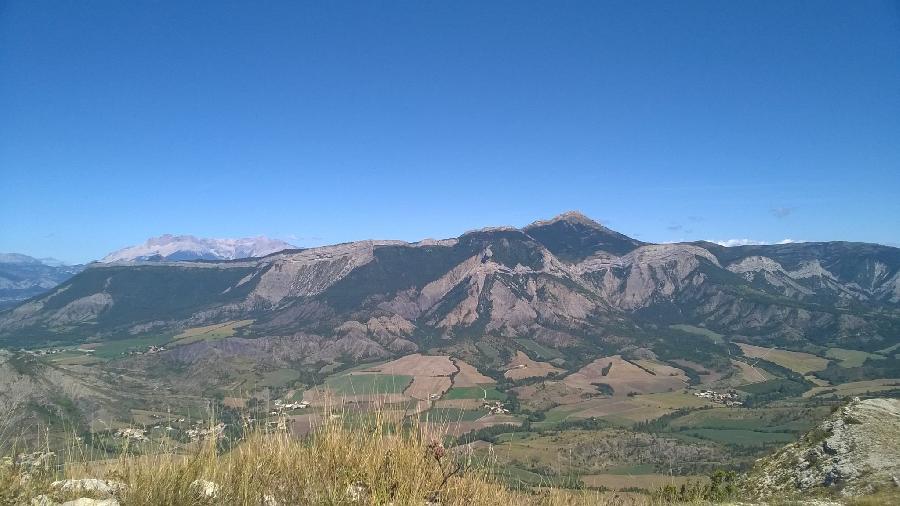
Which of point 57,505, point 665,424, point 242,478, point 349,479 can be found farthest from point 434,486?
point 665,424

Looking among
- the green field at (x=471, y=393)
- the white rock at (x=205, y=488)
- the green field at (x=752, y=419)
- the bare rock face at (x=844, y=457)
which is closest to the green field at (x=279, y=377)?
the green field at (x=471, y=393)

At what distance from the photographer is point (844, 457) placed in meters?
14.0

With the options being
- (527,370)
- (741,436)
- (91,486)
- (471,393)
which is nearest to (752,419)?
(741,436)

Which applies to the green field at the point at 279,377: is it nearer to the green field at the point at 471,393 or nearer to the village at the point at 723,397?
the green field at the point at 471,393

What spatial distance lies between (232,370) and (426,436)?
7031 inches

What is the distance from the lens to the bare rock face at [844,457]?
41.4ft

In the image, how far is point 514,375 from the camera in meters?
178

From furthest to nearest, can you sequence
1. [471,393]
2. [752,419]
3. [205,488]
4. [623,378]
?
1. [623,378]
2. [471,393]
3. [752,419]
4. [205,488]

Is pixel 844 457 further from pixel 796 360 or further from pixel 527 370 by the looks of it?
pixel 796 360

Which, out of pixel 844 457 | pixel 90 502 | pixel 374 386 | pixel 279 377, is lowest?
pixel 279 377

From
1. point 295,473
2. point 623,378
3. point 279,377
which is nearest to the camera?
point 295,473

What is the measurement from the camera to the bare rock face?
12617mm

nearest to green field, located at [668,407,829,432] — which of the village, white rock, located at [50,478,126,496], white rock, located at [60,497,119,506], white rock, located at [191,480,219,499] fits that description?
the village

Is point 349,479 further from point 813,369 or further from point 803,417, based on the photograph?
point 813,369
